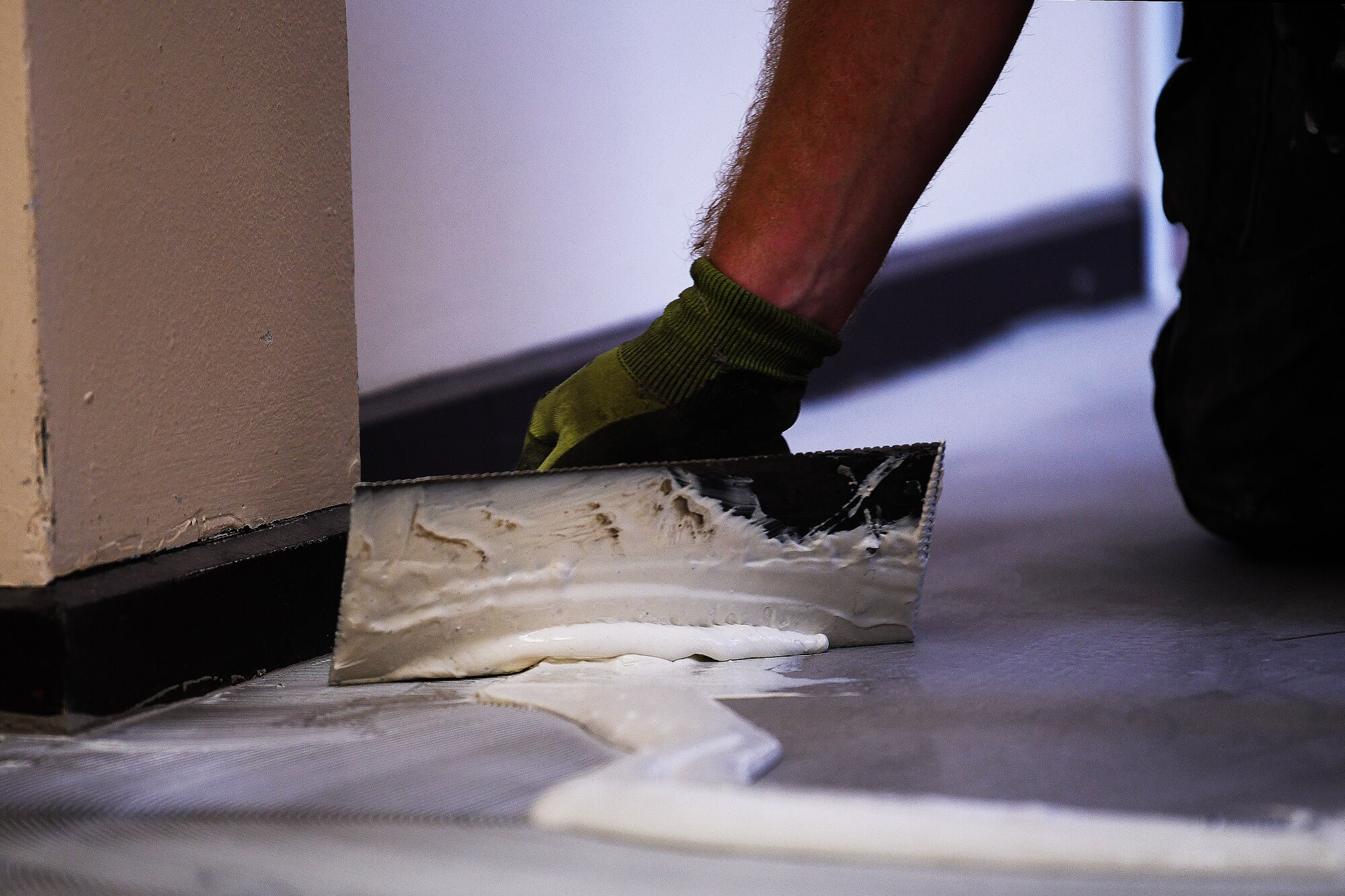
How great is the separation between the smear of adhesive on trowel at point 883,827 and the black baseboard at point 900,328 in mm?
681

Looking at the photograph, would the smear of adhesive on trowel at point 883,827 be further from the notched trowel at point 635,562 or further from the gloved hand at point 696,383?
the gloved hand at point 696,383

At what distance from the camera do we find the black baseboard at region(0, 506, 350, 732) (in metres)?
0.77

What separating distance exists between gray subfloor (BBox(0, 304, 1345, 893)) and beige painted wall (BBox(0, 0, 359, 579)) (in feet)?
0.53

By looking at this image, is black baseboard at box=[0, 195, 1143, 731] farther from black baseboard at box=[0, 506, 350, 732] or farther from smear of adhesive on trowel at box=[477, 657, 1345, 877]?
smear of adhesive on trowel at box=[477, 657, 1345, 877]

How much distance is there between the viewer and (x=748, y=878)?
53 cm

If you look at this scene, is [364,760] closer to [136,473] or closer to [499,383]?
[136,473]

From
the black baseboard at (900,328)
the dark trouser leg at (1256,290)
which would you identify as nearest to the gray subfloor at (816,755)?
the dark trouser leg at (1256,290)

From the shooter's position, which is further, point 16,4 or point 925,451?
point 925,451

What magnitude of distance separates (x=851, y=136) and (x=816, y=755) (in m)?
0.52

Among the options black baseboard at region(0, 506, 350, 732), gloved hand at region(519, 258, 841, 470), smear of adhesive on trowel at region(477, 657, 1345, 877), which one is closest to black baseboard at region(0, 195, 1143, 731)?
black baseboard at region(0, 506, 350, 732)

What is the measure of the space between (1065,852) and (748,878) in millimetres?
143

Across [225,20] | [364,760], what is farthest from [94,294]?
[364,760]

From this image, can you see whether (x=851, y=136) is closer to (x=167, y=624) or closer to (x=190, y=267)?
(x=190, y=267)

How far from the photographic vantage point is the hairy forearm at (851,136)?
97cm
